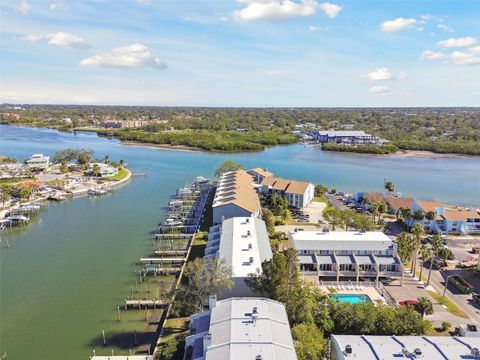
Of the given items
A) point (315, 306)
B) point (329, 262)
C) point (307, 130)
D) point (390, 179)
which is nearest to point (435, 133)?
point (307, 130)

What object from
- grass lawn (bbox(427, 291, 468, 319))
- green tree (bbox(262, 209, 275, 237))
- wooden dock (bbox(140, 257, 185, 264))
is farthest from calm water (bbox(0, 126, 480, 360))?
grass lawn (bbox(427, 291, 468, 319))

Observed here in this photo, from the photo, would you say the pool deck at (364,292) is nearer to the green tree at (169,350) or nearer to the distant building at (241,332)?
the distant building at (241,332)

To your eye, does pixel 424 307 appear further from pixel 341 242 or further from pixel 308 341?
pixel 308 341

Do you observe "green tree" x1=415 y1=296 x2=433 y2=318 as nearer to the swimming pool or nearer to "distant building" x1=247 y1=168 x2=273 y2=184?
the swimming pool

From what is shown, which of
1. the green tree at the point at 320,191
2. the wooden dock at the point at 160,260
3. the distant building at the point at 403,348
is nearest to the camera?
the distant building at the point at 403,348

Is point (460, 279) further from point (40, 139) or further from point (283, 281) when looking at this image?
point (40, 139)

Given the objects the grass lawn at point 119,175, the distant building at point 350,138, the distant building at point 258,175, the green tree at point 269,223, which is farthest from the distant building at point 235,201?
the distant building at point 350,138

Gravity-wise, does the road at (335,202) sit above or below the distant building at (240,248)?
below
